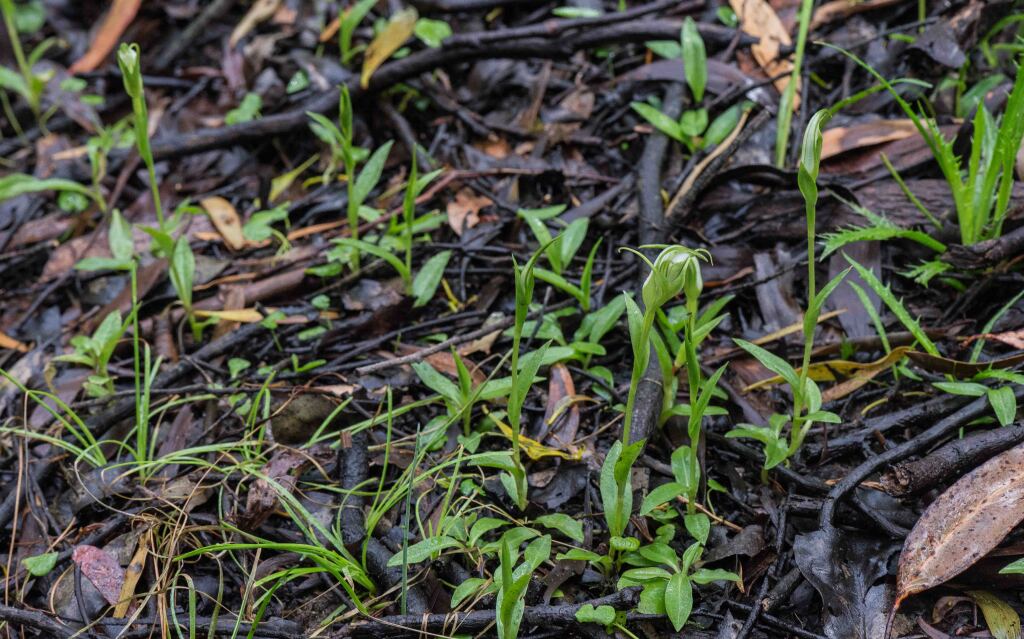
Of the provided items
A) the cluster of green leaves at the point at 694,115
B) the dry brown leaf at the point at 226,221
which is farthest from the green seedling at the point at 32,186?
the cluster of green leaves at the point at 694,115

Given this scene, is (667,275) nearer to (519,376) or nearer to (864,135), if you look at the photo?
(519,376)

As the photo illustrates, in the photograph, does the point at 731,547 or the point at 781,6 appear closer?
the point at 731,547

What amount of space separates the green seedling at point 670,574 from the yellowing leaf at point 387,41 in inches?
90.8

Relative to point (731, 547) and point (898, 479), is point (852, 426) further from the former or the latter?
point (731, 547)

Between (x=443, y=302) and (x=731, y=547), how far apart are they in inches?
49.4

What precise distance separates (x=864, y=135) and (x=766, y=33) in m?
0.70

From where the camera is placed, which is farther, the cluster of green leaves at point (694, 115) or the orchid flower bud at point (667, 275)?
the cluster of green leaves at point (694, 115)

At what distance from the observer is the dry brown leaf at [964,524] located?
5.50ft

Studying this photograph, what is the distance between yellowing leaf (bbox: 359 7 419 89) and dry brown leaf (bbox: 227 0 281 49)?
0.86 meters

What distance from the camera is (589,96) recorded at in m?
3.27

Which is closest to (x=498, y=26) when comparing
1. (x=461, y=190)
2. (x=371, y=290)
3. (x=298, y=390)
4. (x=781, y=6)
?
(x=461, y=190)

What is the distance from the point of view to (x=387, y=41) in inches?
134

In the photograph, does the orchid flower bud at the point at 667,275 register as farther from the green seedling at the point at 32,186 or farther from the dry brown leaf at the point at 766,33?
the green seedling at the point at 32,186

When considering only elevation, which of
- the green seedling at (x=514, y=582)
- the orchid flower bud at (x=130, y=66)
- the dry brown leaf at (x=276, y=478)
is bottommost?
the dry brown leaf at (x=276, y=478)
